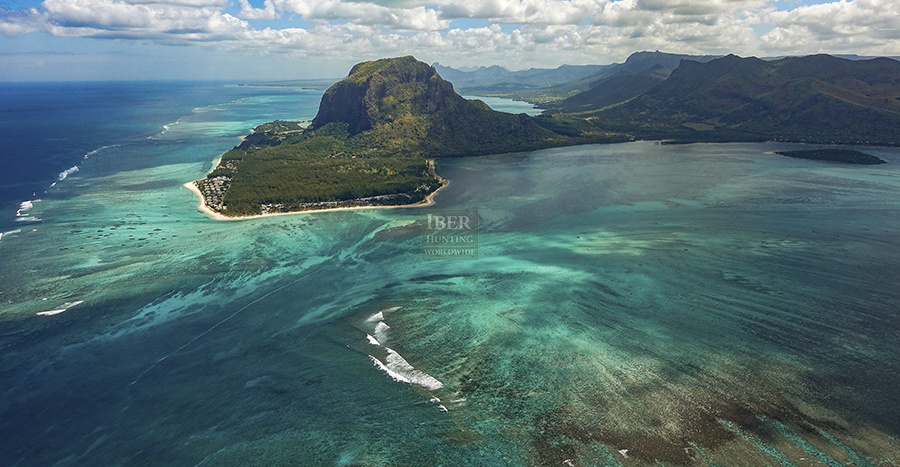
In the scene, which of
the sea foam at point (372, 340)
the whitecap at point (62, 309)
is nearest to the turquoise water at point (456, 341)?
the sea foam at point (372, 340)

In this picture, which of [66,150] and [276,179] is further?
[66,150]

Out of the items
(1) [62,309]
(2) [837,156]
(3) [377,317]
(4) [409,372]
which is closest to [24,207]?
(1) [62,309]

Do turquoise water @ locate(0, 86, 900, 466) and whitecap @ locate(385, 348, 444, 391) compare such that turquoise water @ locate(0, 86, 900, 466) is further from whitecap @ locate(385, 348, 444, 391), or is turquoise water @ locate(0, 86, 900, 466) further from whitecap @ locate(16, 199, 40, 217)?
whitecap @ locate(16, 199, 40, 217)

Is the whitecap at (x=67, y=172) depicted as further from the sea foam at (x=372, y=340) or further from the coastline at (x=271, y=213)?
the sea foam at (x=372, y=340)

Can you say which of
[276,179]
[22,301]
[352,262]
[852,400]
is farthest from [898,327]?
[276,179]

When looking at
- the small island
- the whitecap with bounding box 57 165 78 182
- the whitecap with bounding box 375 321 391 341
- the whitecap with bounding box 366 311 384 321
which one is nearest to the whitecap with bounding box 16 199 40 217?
the whitecap with bounding box 57 165 78 182

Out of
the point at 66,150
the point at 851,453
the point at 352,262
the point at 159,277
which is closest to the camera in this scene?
the point at 851,453

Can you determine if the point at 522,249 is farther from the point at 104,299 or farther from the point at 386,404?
the point at 104,299
